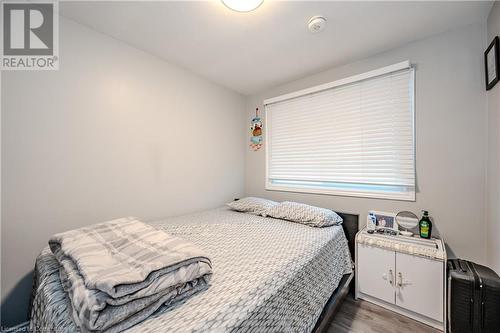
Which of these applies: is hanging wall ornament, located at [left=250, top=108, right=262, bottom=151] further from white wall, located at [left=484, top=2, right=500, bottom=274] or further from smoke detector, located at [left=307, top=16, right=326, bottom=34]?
white wall, located at [left=484, top=2, right=500, bottom=274]

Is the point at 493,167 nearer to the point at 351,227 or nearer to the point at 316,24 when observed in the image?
the point at 351,227

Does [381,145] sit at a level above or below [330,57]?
below

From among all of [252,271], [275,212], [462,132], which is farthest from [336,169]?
[252,271]

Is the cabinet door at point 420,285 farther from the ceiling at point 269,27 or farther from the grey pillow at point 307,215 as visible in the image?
the ceiling at point 269,27

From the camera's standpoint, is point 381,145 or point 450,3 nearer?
point 450,3

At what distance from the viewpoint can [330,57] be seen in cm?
211

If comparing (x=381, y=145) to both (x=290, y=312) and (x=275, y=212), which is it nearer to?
(x=275, y=212)

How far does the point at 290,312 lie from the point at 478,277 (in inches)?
52.9

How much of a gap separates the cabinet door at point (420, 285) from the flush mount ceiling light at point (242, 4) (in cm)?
226

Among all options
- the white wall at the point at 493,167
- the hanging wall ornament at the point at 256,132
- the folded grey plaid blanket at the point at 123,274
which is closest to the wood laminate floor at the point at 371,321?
the white wall at the point at 493,167

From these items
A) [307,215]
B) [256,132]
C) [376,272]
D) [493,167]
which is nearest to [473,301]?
[376,272]

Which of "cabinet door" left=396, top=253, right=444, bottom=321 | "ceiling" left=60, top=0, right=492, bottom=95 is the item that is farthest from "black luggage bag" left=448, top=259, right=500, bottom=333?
"ceiling" left=60, top=0, right=492, bottom=95

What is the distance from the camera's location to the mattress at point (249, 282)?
75cm

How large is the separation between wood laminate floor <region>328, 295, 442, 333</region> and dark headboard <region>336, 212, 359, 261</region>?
1.60 ft
